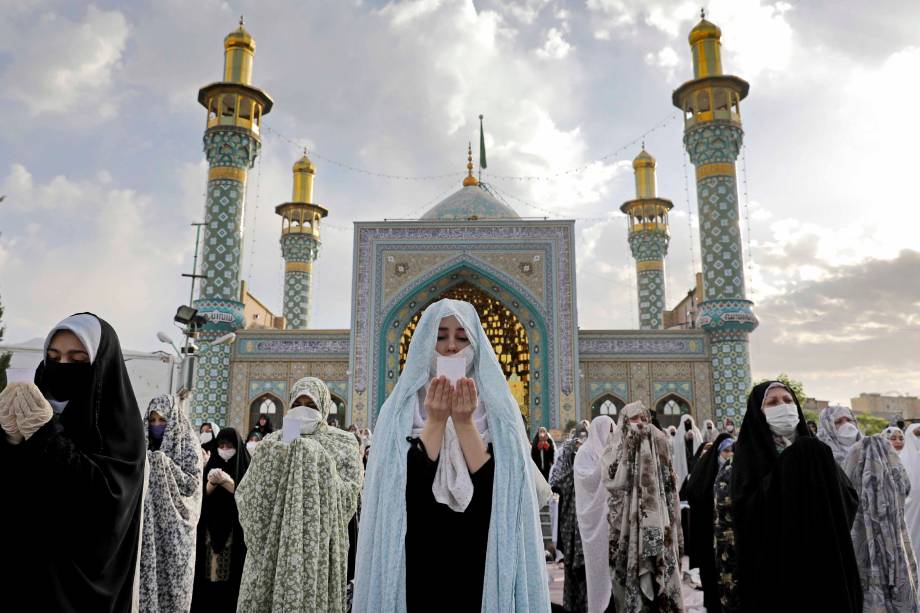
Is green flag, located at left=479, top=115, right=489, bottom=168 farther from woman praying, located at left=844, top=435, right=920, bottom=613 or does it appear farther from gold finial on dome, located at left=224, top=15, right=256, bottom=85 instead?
woman praying, located at left=844, top=435, right=920, bottom=613

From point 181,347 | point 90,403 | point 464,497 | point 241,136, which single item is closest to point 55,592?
point 90,403

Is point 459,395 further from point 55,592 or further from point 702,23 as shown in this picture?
point 702,23

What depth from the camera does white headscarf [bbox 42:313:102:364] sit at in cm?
169

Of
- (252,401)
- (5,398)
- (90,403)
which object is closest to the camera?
(5,398)

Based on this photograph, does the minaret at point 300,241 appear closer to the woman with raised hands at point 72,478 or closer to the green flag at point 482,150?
the green flag at point 482,150

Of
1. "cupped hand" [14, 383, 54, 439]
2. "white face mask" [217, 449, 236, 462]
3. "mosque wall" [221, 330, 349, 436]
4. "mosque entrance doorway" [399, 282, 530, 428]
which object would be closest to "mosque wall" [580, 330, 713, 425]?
"mosque entrance doorway" [399, 282, 530, 428]

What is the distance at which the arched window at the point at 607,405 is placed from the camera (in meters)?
12.4

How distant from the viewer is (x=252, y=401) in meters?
12.4

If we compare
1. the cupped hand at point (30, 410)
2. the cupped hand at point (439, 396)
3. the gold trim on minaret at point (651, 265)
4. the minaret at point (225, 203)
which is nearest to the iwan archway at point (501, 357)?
the minaret at point (225, 203)

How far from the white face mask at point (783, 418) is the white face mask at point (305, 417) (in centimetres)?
186

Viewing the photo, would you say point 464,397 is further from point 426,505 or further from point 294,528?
point 294,528

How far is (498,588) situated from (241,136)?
1318 cm

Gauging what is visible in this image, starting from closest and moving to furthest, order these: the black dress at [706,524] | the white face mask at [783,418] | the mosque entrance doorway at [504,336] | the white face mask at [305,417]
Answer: the white face mask at [783,418]
the white face mask at [305,417]
the black dress at [706,524]
the mosque entrance doorway at [504,336]

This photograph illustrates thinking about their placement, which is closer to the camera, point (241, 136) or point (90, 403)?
point (90, 403)
